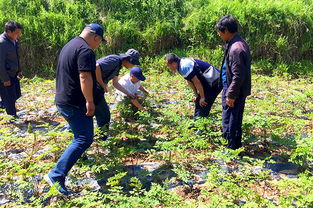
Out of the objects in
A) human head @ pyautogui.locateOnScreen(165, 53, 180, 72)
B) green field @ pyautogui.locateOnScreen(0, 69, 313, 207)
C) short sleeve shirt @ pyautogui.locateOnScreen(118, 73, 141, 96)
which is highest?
human head @ pyautogui.locateOnScreen(165, 53, 180, 72)

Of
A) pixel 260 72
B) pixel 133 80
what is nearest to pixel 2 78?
pixel 133 80

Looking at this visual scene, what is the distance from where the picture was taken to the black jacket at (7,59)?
4996mm

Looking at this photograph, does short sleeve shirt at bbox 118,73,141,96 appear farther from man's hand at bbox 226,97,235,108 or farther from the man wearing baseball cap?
man's hand at bbox 226,97,235,108

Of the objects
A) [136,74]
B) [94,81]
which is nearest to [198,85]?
[136,74]

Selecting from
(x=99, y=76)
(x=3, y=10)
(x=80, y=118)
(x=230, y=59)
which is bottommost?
(x=80, y=118)

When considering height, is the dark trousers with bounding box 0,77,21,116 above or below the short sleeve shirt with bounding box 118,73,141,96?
below

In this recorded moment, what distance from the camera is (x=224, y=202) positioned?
2.73 metres

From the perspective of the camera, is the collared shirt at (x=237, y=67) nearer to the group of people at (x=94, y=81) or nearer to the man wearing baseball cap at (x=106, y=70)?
the group of people at (x=94, y=81)

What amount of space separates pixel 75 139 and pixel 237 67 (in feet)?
7.33

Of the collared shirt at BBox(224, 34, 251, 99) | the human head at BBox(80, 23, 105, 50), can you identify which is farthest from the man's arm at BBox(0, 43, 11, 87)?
the collared shirt at BBox(224, 34, 251, 99)

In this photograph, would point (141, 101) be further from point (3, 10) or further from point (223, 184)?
point (3, 10)

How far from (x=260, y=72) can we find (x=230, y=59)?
723cm

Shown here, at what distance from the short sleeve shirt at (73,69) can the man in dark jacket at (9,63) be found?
7.37 ft

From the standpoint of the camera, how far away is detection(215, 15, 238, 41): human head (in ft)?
12.1
